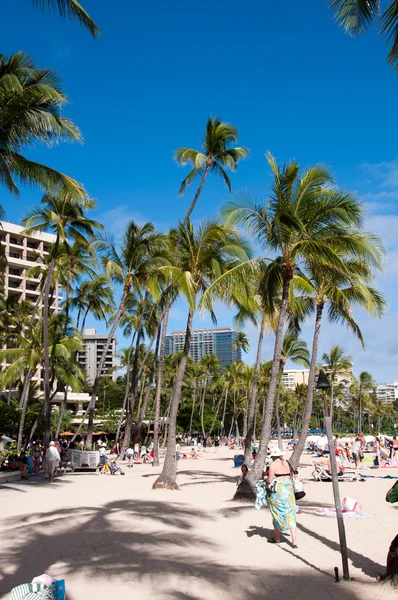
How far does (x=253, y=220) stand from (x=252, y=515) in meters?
7.32

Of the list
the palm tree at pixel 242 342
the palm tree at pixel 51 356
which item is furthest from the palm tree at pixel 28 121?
the palm tree at pixel 242 342

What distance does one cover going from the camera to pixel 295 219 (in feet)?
39.4

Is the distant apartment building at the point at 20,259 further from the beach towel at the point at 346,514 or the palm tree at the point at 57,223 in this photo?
the beach towel at the point at 346,514

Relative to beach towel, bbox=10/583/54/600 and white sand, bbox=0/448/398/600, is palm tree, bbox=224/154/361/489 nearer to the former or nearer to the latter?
white sand, bbox=0/448/398/600

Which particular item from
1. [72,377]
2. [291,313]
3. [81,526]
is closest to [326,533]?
[81,526]

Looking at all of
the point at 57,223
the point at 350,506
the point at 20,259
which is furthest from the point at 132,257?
the point at 20,259

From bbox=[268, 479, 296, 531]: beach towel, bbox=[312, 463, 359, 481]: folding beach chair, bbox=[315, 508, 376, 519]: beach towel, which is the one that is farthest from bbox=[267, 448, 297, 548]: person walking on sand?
bbox=[312, 463, 359, 481]: folding beach chair

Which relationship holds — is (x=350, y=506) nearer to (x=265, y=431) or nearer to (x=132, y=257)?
(x=265, y=431)

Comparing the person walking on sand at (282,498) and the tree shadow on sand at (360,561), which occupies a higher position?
the person walking on sand at (282,498)

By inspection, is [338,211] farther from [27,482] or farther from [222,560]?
[27,482]

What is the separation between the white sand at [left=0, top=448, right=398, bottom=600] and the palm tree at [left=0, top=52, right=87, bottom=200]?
746 centimetres

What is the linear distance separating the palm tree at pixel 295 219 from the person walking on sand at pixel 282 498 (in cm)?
485

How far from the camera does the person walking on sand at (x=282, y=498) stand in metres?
7.14

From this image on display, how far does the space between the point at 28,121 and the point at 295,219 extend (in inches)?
268
